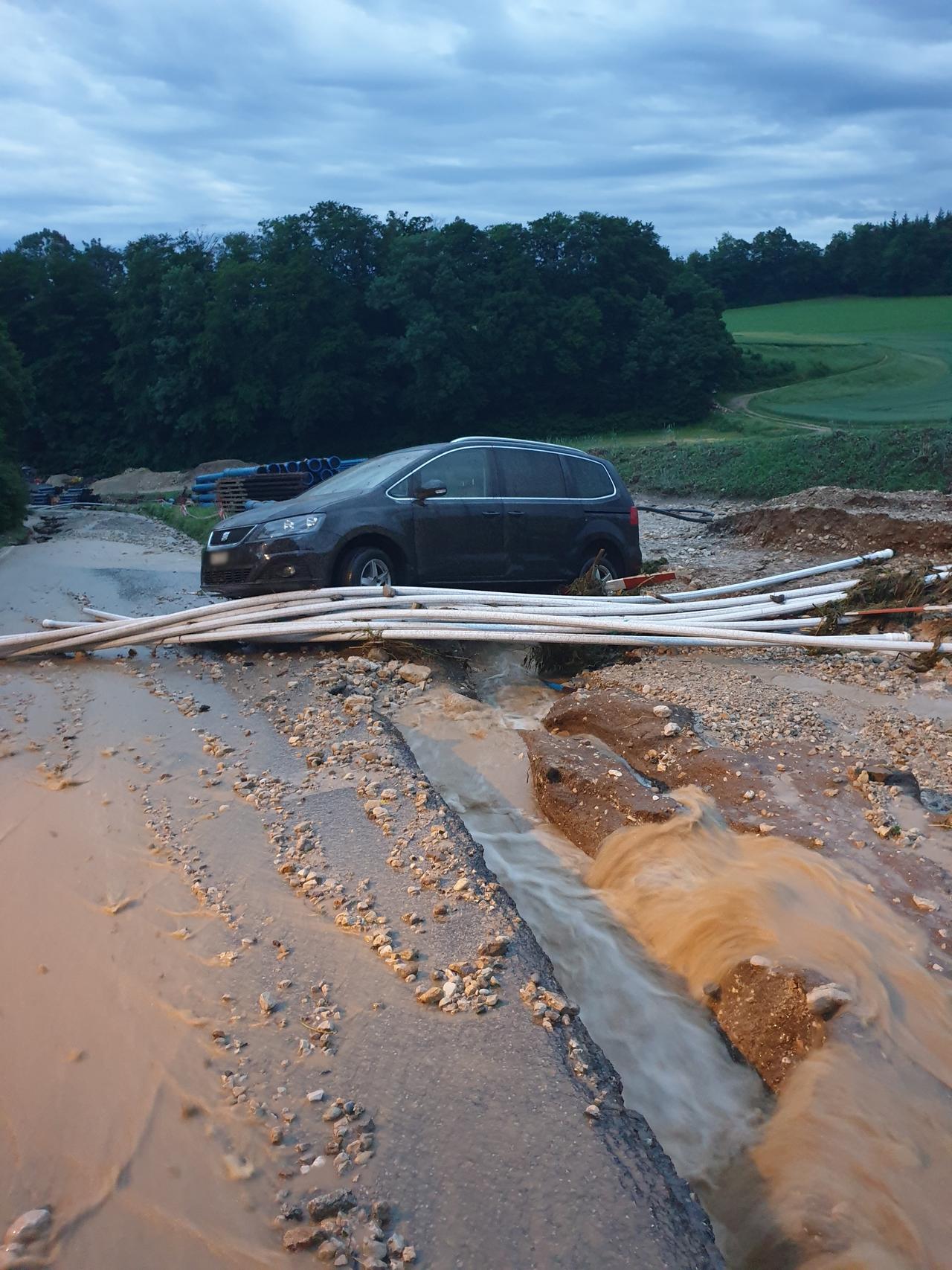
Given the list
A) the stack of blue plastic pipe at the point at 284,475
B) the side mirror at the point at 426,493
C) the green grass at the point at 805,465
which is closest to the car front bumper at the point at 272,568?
the side mirror at the point at 426,493

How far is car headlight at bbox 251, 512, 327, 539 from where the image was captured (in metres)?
9.34

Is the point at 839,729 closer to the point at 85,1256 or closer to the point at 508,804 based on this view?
the point at 508,804

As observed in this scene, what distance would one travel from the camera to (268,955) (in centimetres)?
427

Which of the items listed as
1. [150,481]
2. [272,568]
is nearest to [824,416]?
[150,481]

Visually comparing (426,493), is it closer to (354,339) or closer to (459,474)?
(459,474)

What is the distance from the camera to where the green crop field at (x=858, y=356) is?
141 feet

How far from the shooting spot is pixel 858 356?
55.1m

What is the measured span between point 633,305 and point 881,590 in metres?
50.3

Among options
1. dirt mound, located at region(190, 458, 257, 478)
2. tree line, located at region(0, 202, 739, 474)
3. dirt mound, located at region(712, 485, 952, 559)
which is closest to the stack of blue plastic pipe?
dirt mound, located at region(712, 485, 952, 559)

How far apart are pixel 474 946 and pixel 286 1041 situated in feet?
2.91

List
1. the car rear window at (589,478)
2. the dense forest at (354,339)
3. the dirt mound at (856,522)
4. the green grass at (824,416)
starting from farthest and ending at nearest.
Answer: the dense forest at (354,339) < the green grass at (824,416) < the dirt mound at (856,522) < the car rear window at (589,478)

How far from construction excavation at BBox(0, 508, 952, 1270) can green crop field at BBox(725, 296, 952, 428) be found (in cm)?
2904

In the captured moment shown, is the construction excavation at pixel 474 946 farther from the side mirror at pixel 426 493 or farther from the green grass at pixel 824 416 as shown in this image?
the green grass at pixel 824 416

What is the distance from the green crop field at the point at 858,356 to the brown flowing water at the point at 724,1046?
31.0 meters
